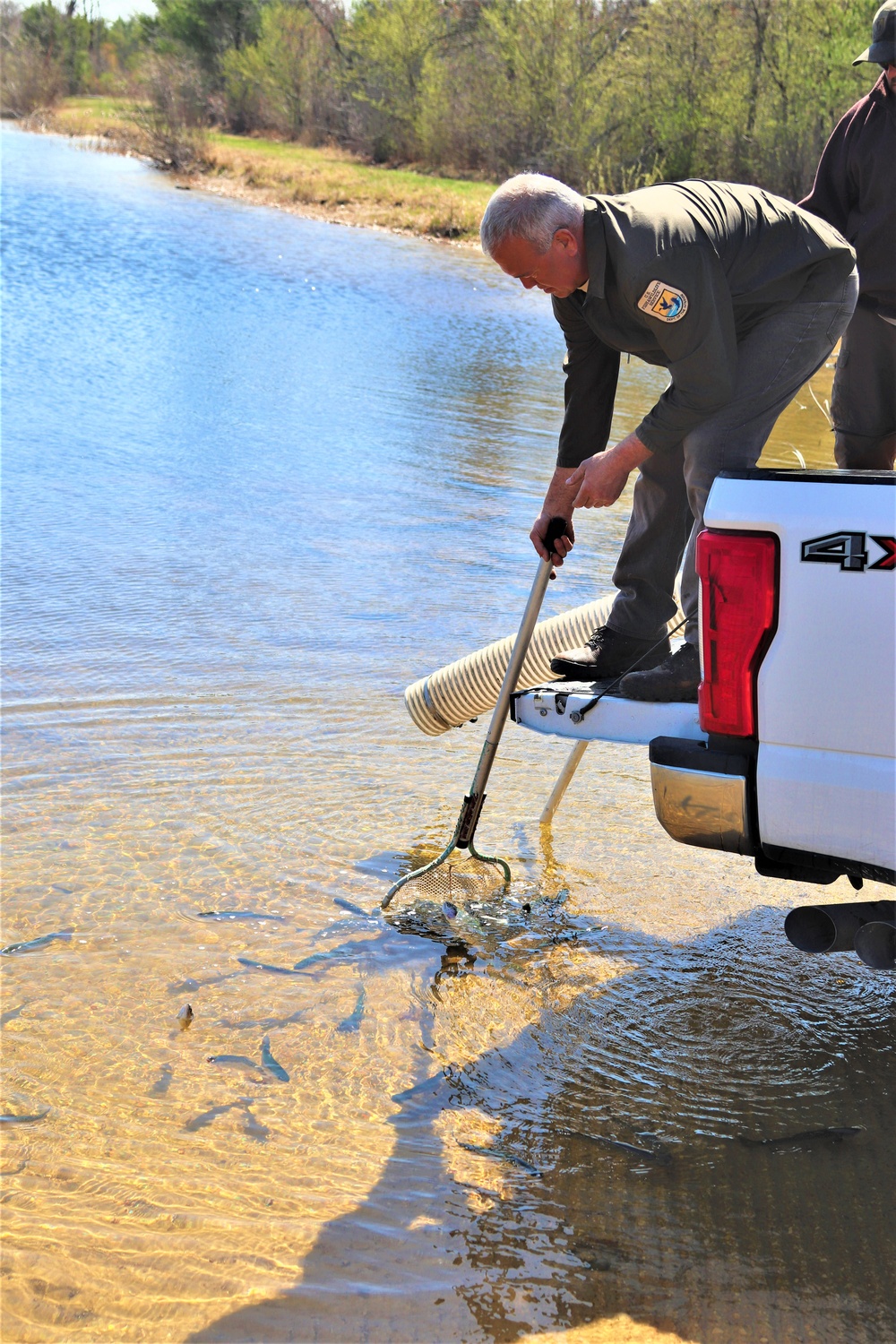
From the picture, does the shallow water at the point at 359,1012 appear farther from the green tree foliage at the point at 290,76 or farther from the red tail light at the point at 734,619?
the green tree foliage at the point at 290,76

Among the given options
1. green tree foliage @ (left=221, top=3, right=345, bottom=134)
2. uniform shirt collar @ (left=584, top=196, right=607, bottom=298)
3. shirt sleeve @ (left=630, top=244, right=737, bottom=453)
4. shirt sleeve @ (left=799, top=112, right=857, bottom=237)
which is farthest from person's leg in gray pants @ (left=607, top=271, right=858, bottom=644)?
green tree foliage @ (left=221, top=3, right=345, bottom=134)

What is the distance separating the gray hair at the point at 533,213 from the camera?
3084 millimetres

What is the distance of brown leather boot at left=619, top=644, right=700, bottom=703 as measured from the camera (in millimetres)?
3434

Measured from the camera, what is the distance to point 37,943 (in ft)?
11.3

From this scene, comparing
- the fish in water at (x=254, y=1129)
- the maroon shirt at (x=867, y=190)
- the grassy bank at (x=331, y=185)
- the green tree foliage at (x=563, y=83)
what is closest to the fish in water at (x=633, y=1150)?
the fish in water at (x=254, y=1129)

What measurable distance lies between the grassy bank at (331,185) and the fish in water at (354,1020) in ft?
92.0

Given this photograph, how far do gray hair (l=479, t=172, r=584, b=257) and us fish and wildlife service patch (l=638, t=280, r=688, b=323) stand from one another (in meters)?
0.26

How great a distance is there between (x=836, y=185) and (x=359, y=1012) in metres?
3.20

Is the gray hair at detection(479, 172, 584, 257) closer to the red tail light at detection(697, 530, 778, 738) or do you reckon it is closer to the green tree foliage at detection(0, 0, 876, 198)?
the red tail light at detection(697, 530, 778, 738)

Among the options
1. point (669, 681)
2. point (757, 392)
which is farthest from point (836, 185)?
point (669, 681)

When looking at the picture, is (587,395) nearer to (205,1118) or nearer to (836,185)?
(836,185)

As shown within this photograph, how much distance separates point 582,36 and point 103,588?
38050 mm

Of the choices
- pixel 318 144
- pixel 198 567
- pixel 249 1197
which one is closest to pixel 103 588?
pixel 198 567

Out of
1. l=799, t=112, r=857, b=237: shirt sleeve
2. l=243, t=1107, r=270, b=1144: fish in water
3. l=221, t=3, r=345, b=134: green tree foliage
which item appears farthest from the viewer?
l=221, t=3, r=345, b=134: green tree foliage
